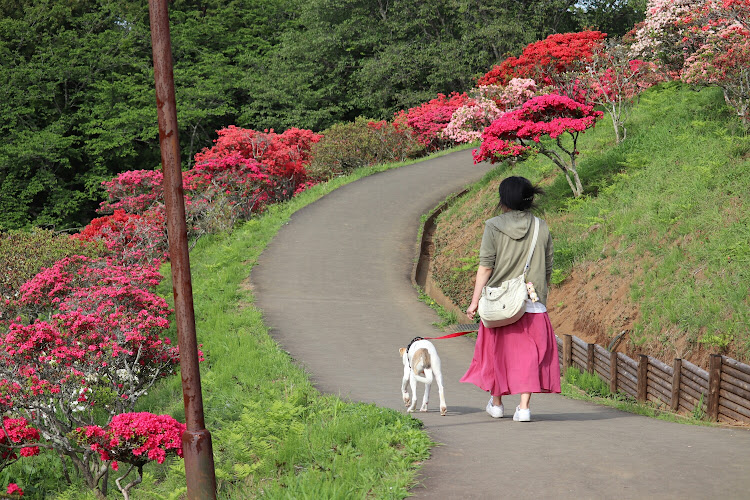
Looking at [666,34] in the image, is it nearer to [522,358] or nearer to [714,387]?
[714,387]

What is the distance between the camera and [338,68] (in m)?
36.7

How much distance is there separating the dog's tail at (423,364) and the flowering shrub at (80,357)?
121 inches

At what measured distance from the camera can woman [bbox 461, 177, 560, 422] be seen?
6367 mm

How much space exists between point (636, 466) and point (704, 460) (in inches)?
21.5

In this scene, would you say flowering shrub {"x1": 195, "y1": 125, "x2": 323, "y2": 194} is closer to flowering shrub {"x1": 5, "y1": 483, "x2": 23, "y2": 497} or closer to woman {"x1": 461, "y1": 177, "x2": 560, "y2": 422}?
flowering shrub {"x1": 5, "y1": 483, "x2": 23, "y2": 497}

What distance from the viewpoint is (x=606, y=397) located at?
9.63 m

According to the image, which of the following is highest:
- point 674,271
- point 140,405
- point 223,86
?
point 223,86

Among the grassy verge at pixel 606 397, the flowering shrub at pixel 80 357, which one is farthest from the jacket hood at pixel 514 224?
the flowering shrub at pixel 80 357

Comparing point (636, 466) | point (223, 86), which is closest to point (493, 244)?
point (636, 466)

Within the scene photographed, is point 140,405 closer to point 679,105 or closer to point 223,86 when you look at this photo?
point 679,105

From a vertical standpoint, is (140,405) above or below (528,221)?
below

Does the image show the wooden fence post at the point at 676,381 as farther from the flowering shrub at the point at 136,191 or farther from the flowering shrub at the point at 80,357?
the flowering shrub at the point at 136,191

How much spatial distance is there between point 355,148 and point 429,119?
4167mm

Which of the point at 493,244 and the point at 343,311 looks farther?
the point at 343,311
